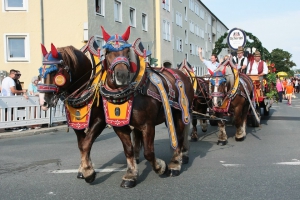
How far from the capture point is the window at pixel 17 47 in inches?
840

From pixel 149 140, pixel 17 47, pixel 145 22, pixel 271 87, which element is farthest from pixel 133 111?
pixel 145 22

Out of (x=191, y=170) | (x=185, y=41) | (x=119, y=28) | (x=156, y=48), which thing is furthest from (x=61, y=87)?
(x=185, y=41)

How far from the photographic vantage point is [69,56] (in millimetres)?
4746

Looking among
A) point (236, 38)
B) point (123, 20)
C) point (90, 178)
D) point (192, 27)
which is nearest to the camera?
point (90, 178)

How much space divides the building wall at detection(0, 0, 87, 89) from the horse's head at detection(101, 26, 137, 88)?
17487 mm

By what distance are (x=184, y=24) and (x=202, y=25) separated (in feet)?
38.5

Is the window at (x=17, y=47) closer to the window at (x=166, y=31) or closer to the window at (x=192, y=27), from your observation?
the window at (x=166, y=31)

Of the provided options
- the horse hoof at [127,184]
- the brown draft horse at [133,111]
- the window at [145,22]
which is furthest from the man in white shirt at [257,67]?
the window at [145,22]

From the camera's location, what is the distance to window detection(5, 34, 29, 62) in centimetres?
2134

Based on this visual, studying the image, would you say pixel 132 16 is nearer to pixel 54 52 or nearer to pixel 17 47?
pixel 17 47

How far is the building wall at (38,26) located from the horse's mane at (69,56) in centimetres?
1715

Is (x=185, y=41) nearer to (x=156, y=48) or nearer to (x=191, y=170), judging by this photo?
(x=156, y=48)

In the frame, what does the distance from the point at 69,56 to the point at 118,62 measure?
84cm

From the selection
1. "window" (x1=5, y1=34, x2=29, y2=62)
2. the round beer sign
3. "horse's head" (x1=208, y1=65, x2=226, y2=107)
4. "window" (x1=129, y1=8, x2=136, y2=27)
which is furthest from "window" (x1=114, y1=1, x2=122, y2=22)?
"horse's head" (x1=208, y1=65, x2=226, y2=107)
